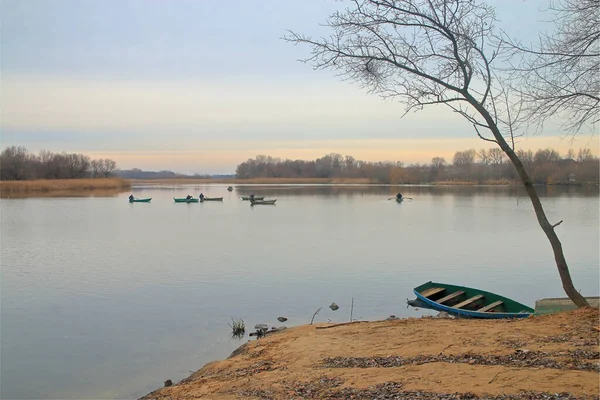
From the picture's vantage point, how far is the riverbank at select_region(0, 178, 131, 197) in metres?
73.8

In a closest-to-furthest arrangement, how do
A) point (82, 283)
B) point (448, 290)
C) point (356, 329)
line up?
point (356, 329) < point (448, 290) < point (82, 283)

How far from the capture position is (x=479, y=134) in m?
8.15

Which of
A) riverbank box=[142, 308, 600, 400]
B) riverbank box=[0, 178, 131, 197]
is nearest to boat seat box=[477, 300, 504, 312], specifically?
riverbank box=[142, 308, 600, 400]

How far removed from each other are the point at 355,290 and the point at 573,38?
868 cm

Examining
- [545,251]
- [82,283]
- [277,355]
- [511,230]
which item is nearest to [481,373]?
[277,355]

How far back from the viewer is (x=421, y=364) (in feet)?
19.6

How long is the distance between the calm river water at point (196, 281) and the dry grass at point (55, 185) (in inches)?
1982

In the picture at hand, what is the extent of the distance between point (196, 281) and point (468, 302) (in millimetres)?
8016

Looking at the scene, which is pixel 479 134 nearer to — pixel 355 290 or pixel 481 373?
pixel 481 373

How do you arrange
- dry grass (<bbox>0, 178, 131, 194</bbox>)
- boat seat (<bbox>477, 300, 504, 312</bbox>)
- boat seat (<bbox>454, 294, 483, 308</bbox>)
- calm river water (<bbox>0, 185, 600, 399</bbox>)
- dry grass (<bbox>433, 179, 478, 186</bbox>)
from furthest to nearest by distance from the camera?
1. dry grass (<bbox>433, 179, 478, 186</bbox>)
2. dry grass (<bbox>0, 178, 131, 194</bbox>)
3. boat seat (<bbox>454, 294, 483, 308</bbox>)
4. boat seat (<bbox>477, 300, 504, 312</bbox>)
5. calm river water (<bbox>0, 185, 600, 399</bbox>)

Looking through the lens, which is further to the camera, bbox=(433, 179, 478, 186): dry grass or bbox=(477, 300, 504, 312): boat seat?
bbox=(433, 179, 478, 186): dry grass

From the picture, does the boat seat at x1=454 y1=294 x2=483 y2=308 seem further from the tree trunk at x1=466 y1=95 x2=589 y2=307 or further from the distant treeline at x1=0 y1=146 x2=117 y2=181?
the distant treeline at x1=0 y1=146 x2=117 y2=181

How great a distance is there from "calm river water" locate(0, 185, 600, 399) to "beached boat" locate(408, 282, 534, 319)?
536 millimetres

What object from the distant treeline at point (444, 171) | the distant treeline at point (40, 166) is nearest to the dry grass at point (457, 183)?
the distant treeline at point (444, 171)
